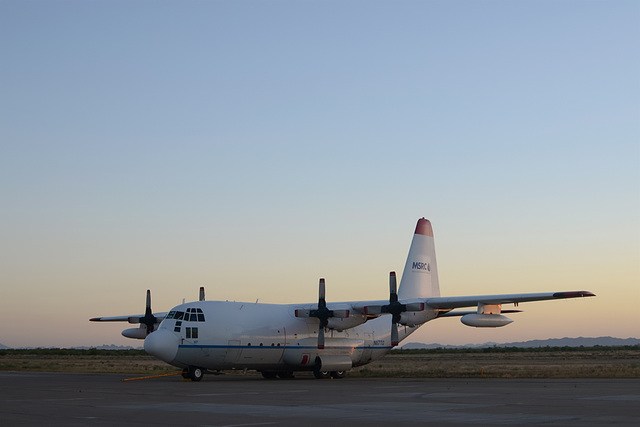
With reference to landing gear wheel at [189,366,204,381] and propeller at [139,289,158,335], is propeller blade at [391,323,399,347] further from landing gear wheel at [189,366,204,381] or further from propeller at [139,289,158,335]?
propeller at [139,289,158,335]

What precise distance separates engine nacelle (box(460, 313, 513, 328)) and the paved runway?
23.5 feet

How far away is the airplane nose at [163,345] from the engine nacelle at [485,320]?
1280 cm

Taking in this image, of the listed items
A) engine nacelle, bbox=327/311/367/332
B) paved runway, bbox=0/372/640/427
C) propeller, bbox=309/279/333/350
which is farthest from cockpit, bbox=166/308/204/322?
paved runway, bbox=0/372/640/427

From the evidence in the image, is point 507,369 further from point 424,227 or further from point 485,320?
point 485,320

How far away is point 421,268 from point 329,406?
25.0 meters

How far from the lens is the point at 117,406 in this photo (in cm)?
1789

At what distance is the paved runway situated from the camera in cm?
1404

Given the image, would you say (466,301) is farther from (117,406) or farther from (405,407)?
(117,406)

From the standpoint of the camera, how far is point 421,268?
4194 centimetres

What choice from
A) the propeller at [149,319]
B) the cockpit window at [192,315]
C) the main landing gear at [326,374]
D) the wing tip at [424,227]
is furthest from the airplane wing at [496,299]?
the propeller at [149,319]

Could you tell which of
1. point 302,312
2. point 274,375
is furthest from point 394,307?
point 274,375

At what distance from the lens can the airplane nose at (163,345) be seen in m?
30.4

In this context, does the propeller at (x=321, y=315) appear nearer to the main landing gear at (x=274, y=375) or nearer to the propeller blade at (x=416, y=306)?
the main landing gear at (x=274, y=375)

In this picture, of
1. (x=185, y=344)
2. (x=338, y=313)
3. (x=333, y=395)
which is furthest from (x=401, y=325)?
(x=333, y=395)
